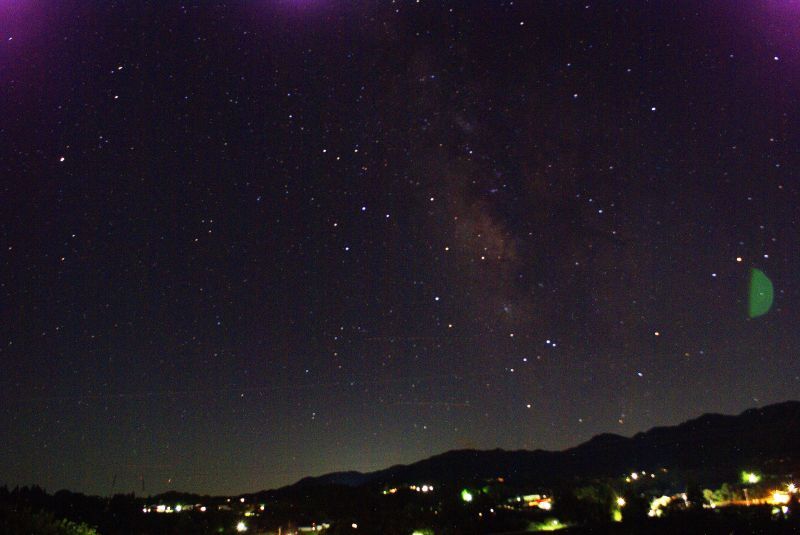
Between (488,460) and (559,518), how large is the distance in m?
61.6

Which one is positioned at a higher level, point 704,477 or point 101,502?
point 101,502

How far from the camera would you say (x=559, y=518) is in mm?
22812

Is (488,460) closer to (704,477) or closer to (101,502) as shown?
(704,477)

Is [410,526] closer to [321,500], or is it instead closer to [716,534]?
[716,534]

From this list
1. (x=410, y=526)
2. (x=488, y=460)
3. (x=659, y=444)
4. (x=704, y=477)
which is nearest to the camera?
(x=410, y=526)

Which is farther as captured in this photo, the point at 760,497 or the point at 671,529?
the point at 760,497

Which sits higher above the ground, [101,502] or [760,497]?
[101,502]

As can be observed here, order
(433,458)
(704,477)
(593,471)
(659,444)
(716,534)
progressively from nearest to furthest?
1. (716,534)
2. (704,477)
3. (593,471)
4. (659,444)
5. (433,458)

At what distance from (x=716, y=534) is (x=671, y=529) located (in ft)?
2.74

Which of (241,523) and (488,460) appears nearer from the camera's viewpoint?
(241,523)

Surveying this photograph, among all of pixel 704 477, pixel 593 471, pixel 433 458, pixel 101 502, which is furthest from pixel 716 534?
pixel 433 458

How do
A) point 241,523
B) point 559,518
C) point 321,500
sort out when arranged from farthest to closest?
point 321,500
point 241,523
point 559,518

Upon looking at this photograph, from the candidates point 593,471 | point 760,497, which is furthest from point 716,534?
point 593,471

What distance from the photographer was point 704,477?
2140 inches
